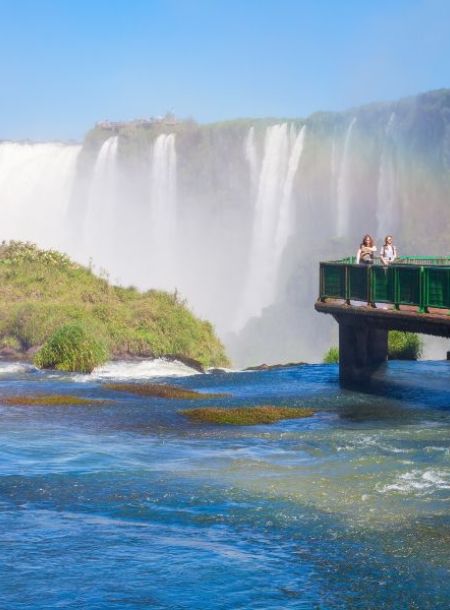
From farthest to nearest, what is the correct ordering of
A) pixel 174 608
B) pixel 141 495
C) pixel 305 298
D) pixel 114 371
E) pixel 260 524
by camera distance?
pixel 305 298
pixel 114 371
pixel 141 495
pixel 260 524
pixel 174 608

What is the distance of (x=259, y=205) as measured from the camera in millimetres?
92688

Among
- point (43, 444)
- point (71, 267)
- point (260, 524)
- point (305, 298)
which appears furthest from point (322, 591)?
point (305, 298)

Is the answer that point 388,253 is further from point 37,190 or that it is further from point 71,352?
point 37,190

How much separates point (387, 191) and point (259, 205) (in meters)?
11.7

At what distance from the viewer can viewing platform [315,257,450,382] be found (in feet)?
80.9

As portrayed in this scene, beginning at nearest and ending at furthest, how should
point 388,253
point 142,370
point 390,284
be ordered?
point 390,284
point 388,253
point 142,370

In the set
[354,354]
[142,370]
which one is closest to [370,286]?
[354,354]

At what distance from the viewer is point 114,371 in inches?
1332

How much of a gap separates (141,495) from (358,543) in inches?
146

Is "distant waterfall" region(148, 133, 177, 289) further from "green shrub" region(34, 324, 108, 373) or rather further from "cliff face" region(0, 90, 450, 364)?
"green shrub" region(34, 324, 108, 373)

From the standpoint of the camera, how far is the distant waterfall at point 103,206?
3974 inches

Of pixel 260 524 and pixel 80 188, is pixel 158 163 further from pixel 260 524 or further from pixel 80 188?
pixel 260 524

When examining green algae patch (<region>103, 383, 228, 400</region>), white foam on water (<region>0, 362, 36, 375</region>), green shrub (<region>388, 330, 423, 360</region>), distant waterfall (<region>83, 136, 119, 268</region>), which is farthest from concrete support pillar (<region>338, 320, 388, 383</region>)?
distant waterfall (<region>83, 136, 119, 268</region>)

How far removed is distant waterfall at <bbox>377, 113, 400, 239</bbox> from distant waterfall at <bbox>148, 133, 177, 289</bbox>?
1999 cm
